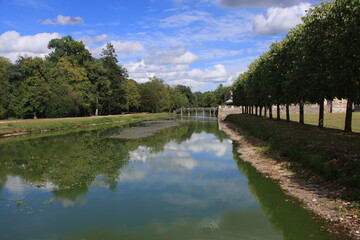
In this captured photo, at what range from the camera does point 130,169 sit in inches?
761

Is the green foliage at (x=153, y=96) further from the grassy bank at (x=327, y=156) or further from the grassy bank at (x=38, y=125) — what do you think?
the grassy bank at (x=327, y=156)

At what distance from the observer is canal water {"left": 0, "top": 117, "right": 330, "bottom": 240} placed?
390 inches

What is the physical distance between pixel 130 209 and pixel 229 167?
1003cm

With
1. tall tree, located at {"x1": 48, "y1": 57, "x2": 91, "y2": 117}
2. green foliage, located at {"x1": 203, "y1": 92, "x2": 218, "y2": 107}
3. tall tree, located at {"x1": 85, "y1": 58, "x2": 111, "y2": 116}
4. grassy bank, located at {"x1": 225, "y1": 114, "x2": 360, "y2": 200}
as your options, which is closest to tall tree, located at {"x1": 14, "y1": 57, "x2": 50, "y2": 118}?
tall tree, located at {"x1": 48, "y1": 57, "x2": 91, "y2": 117}

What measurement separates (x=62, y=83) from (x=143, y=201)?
5410 cm

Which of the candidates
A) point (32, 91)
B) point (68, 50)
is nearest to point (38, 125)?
point (32, 91)

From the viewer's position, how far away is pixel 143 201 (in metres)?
13.0

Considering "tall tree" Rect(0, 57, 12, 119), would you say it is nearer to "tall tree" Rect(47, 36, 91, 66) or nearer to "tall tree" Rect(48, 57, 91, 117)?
"tall tree" Rect(48, 57, 91, 117)

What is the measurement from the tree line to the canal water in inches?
1536

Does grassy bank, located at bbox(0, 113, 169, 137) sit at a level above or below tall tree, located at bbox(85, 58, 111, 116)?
below

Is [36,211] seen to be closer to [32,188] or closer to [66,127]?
[32,188]

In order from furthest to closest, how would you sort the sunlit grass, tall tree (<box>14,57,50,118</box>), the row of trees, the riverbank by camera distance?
1. tall tree (<box>14,57,50,118</box>)
2. the sunlit grass
3. the row of trees
4. the riverbank

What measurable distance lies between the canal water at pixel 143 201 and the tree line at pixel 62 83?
39.0m

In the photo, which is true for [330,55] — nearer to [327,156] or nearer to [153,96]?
[327,156]
